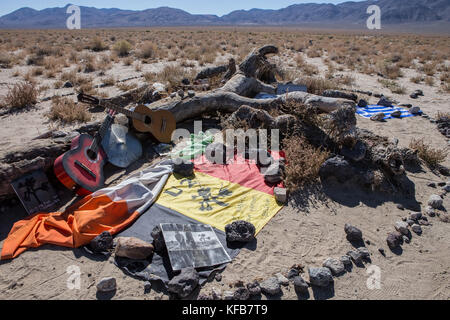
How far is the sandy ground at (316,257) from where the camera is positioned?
2.74 metres

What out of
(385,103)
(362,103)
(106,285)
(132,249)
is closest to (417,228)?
(132,249)

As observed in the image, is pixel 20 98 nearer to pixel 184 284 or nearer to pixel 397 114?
pixel 184 284

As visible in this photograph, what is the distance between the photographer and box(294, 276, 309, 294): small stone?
272 cm

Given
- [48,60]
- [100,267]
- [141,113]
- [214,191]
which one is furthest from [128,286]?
[48,60]

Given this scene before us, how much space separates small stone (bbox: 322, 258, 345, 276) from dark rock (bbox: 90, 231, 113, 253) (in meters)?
2.36

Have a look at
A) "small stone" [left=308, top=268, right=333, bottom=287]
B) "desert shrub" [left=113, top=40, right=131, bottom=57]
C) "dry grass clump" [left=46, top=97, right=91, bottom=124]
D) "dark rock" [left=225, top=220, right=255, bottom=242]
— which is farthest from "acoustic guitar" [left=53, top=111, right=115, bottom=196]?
"desert shrub" [left=113, top=40, right=131, bottom=57]

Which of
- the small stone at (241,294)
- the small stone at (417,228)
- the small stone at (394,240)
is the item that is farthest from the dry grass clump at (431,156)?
the small stone at (241,294)

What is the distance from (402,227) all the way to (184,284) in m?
2.76

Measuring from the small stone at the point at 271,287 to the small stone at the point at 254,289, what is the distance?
0.06 m

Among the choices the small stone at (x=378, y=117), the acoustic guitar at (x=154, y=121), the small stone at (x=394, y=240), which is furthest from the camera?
the small stone at (x=378, y=117)

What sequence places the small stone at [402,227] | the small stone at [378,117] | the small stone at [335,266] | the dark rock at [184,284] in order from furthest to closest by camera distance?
the small stone at [378,117]
the small stone at [402,227]
the small stone at [335,266]
the dark rock at [184,284]

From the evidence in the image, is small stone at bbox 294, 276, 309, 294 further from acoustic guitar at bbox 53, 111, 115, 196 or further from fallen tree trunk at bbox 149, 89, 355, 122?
fallen tree trunk at bbox 149, 89, 355, 122

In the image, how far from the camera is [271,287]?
8.88ft

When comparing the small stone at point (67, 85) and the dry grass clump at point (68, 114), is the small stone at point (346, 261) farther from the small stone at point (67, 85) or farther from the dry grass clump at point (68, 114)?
the small stone at point (67, 85)
